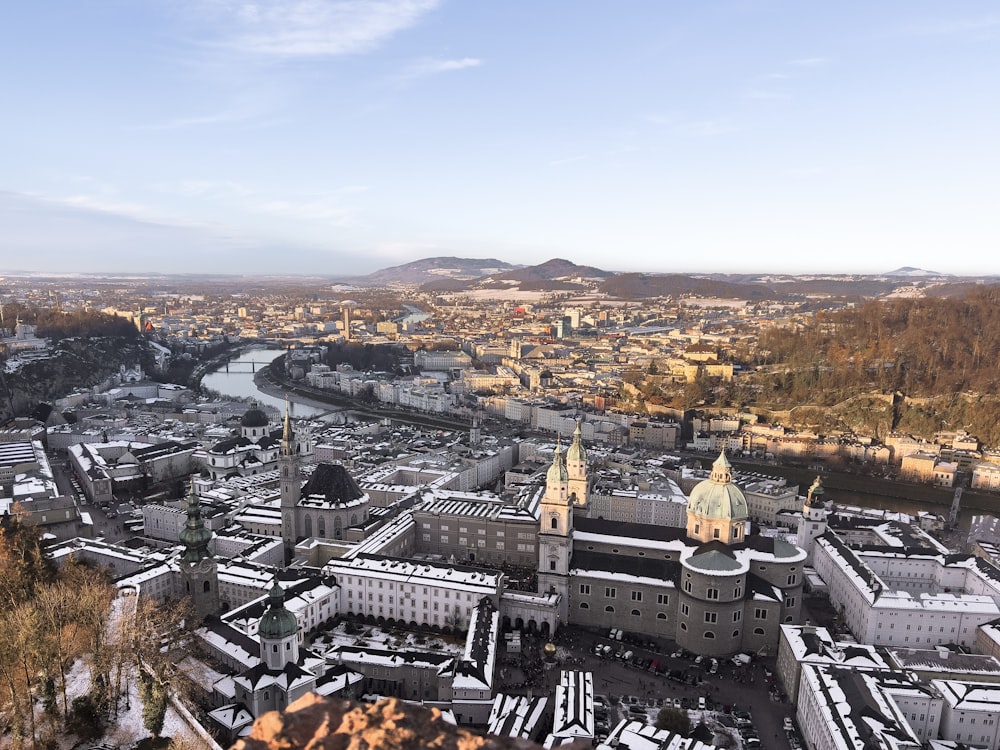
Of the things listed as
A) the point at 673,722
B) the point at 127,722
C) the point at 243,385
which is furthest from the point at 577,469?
the point at 243,385

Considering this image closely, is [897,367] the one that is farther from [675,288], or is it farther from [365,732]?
[675,288]

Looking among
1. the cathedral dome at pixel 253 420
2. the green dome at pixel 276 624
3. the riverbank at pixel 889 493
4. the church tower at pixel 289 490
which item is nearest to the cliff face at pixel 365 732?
the green dome at pixel 276 624

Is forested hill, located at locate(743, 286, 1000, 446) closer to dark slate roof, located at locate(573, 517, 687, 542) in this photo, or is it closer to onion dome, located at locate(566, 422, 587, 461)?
onion dome, located at locate(566, 422, 587, 461)

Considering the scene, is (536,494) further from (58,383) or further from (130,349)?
(130,349)

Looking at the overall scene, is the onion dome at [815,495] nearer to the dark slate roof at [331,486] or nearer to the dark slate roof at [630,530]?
the dark slate roof at [630,530]

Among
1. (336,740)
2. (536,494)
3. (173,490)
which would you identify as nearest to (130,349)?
(173,490)

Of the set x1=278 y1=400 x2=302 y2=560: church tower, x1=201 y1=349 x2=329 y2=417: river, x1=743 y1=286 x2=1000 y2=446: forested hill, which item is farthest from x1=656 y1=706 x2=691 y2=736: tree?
x1=201 y1=349 x2=329 y2=417: river
